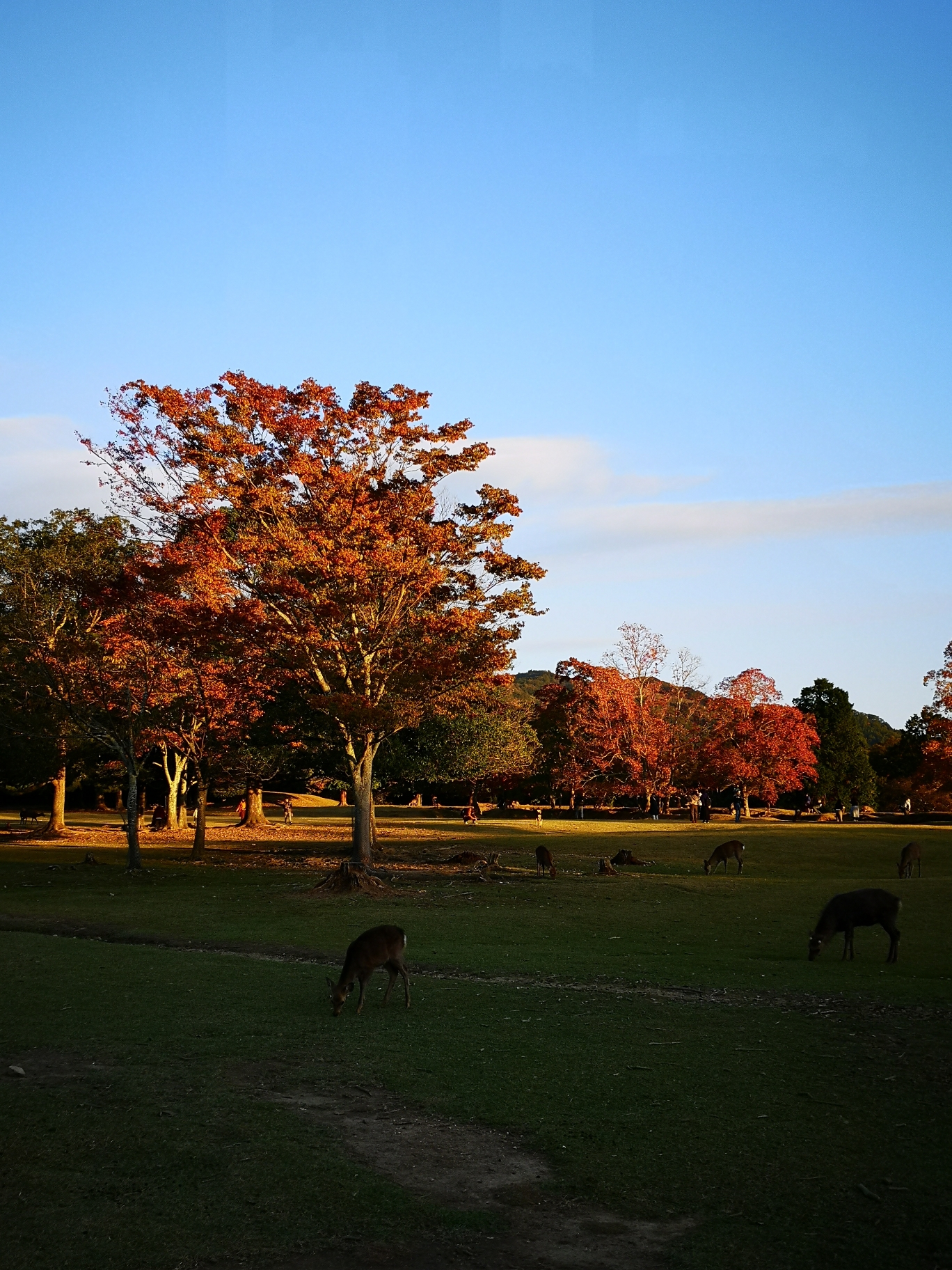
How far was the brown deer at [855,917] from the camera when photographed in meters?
17.5

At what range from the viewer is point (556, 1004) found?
13.3 metres

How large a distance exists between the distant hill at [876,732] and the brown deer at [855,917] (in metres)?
60.1

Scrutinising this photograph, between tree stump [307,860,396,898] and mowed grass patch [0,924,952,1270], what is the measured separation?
12.9m

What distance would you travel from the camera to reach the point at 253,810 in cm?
5653

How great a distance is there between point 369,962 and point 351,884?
1470 centimetres

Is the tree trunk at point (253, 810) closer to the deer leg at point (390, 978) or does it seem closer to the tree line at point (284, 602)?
the tree line at point (284, 602)

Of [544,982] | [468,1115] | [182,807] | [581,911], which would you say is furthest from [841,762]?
[468,1115]

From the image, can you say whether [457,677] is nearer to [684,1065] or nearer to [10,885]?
[10,885]

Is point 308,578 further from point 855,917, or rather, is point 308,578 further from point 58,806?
point 58,806

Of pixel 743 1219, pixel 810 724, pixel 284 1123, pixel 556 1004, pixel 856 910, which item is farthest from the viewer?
pixel 810 724

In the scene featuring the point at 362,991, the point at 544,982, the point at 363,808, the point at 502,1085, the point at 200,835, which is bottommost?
the point at 544,982

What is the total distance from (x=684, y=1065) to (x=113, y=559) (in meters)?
41.9

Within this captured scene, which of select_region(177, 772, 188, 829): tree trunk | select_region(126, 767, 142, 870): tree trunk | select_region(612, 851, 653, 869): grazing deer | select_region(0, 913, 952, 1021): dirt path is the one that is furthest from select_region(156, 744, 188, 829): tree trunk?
select_region(0, 913, 952, 1021): dirt path

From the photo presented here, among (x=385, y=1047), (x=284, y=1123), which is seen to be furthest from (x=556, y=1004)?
(x=284, y=1123)
